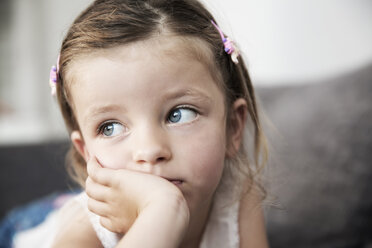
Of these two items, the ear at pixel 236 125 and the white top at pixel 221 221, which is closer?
the ear at pixel 236 125

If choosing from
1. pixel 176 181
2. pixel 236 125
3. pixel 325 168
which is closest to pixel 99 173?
pixel 176 181

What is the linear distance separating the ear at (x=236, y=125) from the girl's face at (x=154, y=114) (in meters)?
0.14

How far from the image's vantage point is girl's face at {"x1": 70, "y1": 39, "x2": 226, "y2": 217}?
71 centimetres

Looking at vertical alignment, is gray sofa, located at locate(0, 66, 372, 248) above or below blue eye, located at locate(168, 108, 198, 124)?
below

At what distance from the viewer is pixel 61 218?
3.70ft

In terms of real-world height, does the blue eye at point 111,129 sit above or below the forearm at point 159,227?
above

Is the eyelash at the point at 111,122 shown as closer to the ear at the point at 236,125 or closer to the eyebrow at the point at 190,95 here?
the eyebrow at the point at 190,95

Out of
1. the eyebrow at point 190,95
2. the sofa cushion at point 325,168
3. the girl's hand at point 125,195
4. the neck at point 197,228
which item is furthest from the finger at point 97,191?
the sofa cushion at point 325,168

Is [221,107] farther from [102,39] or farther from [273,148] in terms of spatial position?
[273,148]

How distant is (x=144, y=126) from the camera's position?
71 cm

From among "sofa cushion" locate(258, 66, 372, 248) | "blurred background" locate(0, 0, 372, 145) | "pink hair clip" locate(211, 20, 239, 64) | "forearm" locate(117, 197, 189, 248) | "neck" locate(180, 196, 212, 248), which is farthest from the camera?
"blurred background" locate(0, 0, 372, 145)

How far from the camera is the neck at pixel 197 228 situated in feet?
3.27

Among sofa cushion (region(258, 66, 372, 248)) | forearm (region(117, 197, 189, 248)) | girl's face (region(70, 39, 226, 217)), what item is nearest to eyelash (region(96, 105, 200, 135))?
girl's face (region(70, 39, 226, 217))

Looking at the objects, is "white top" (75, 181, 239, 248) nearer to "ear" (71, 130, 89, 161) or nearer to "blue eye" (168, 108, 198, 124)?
"ear" (71, 130, 89, 161)
